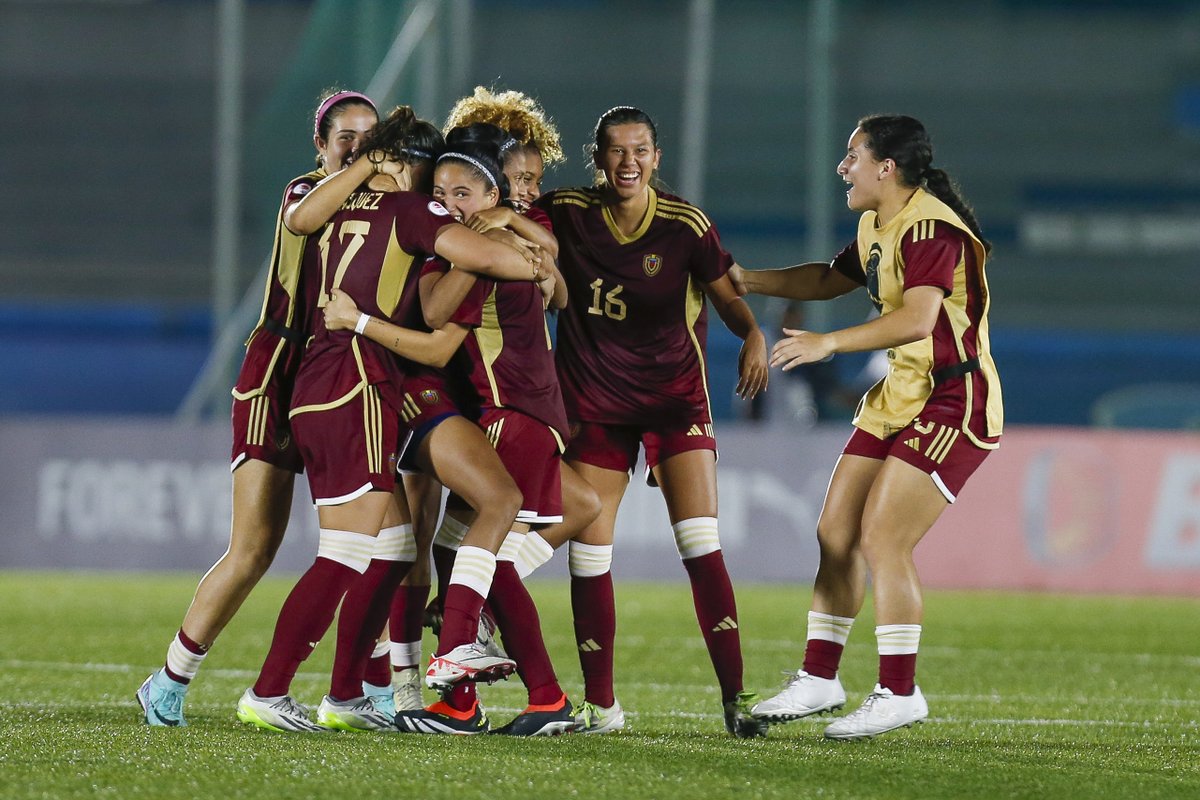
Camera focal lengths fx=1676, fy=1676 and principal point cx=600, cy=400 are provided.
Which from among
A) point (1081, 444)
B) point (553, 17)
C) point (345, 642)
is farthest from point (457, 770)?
point (553, 17)

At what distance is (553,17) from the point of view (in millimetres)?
21938

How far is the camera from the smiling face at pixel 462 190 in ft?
16.0

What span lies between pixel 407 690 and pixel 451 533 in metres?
0.50

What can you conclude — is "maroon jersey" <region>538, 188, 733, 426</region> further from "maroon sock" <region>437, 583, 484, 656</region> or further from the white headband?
"maroon sock" <region>437, 583, 484, 656</region>

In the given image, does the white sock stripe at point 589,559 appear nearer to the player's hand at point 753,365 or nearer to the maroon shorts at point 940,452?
the player's hand at point 753,365

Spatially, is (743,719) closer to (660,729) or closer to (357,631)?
(660,729)

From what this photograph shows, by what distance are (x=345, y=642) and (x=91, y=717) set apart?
82cm

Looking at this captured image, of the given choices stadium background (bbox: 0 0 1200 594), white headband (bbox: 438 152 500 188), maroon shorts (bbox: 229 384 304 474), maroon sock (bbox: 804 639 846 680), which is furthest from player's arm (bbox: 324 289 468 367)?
stadium background (bbox: 0 0 1200 594)

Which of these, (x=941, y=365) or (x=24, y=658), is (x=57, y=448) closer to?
(x=24, y=658)

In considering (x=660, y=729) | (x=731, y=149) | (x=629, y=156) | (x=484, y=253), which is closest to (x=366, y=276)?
(x=484, y=253)

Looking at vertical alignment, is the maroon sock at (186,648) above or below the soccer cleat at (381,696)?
above

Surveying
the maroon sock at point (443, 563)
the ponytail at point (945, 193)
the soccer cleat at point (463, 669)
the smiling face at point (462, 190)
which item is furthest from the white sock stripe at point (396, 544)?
the ponytail at point (945, 193)

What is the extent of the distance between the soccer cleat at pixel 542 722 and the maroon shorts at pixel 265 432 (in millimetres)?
968

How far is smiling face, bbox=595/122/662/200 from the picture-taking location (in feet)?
16.9
